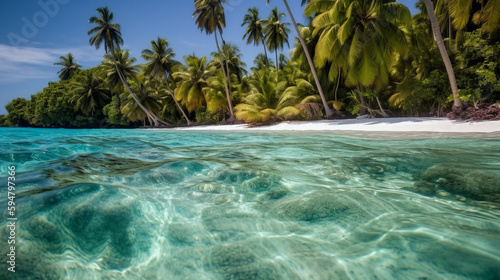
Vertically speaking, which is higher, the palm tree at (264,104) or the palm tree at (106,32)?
the palm tree at (106,32)

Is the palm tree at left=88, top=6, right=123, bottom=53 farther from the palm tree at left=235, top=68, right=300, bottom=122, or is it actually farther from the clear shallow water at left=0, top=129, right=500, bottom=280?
the clear shallow water at left=0, top=129, right=500, bottom=280

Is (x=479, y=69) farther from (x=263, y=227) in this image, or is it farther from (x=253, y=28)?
(x=253, y=28)

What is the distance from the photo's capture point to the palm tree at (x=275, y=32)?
27.8 metres

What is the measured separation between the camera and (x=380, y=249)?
1.57 metres

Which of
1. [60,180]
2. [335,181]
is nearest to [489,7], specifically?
[335,181]

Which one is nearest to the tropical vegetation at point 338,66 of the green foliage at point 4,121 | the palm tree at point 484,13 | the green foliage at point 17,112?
the palm tree at point 484,13

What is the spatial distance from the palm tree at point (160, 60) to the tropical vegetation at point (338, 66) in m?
0.11

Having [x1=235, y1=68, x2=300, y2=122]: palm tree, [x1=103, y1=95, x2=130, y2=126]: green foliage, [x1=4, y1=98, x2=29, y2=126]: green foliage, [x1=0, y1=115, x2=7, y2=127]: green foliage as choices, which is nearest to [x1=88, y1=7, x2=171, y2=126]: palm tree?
[x1=103, y1=95, x2=130, y2=126]: green foliage

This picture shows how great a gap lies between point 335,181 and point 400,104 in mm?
15546

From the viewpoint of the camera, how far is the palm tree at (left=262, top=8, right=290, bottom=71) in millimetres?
27797

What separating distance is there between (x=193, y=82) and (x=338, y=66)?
1480cm

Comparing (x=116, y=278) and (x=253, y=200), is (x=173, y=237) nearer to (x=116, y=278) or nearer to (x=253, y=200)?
(x=116, y=278)

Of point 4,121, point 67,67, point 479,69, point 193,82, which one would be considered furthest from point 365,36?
point 4,121

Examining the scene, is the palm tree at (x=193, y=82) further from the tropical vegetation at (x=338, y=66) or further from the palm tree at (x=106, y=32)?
the palm tree at (x=106, y=32)
